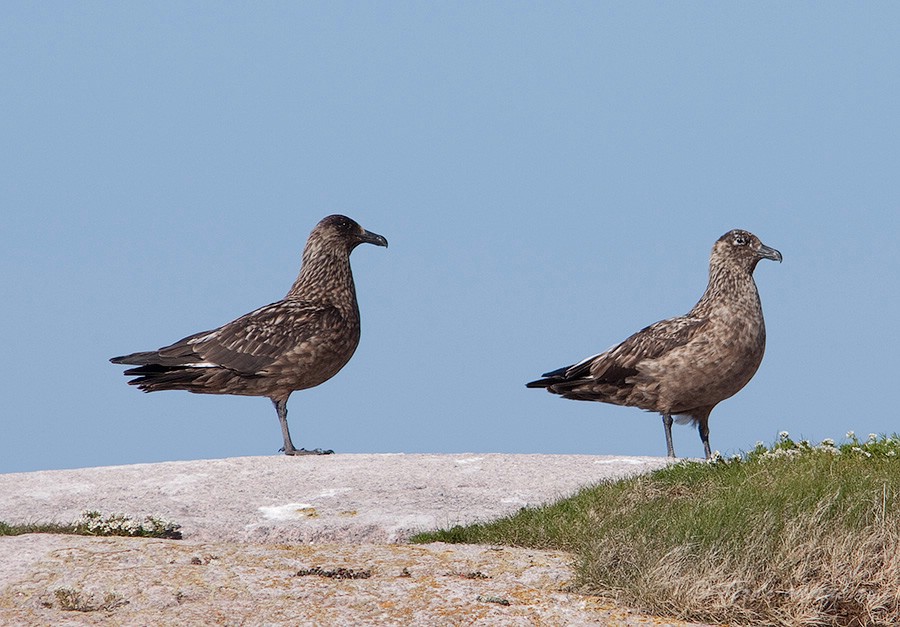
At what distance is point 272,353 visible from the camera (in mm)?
16141

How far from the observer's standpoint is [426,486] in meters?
13.8

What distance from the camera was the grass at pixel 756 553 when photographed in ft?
29.1

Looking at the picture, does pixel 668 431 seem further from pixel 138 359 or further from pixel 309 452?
pixel 138 359

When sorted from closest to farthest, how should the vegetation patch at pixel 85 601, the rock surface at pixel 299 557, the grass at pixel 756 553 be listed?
the rock surface at pixel 299 557 → the vegetation patch at pixel 85 601 → the grass at pixel 756 553

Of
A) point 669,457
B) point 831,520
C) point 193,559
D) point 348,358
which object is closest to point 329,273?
point 348,358

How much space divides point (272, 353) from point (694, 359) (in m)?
5.87

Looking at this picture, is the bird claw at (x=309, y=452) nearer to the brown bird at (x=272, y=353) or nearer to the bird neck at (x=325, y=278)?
the brown bird at (x=272, y=353)

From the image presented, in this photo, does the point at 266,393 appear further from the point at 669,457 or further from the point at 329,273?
the point at 669,457

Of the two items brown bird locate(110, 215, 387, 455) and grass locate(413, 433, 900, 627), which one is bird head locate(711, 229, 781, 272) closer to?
brown bird locate(110, 215, 387, 455)

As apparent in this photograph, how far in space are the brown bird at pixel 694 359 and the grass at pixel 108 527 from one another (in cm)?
706

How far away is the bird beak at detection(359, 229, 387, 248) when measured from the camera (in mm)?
17922

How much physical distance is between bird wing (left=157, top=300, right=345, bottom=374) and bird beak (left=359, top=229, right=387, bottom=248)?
1482mm

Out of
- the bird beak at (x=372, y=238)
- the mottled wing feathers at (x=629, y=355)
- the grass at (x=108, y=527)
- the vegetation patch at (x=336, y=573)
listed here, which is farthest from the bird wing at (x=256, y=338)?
the vegetation patch at (x=336, y=573)

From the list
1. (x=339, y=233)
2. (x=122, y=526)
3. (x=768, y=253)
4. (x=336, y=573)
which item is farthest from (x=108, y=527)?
(x=768, y=253)
